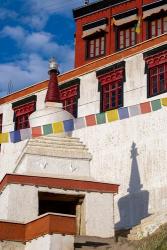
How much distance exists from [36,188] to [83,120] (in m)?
2.80

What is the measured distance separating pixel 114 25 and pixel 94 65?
390cm

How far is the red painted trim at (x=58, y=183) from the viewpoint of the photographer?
1727 centimetres

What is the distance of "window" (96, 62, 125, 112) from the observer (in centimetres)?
2678

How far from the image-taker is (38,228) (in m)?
14.7

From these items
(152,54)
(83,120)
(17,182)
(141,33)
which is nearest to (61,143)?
(83,120)

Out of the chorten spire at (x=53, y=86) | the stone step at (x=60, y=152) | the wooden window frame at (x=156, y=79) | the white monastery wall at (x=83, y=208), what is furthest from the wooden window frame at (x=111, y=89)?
the white monastery wall at (x=83, y=208)

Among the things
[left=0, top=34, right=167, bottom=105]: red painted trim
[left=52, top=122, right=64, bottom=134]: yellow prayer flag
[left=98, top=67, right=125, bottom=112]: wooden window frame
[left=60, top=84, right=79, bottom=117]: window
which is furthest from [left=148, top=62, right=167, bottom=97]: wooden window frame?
[left=52, top=122, right=64, bottom=134]: yellow prayer flag

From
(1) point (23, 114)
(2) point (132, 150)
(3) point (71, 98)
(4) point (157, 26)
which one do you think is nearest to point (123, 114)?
(2) point (132, 150)

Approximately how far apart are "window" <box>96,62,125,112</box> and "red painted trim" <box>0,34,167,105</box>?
45cm

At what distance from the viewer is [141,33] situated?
1185 inches

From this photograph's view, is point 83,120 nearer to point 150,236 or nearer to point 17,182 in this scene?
point 17,182

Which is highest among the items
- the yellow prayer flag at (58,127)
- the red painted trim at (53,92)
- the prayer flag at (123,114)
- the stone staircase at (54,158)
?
the red painted trim at (53,92)

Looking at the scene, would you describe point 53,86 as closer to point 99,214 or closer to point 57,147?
point 57,147

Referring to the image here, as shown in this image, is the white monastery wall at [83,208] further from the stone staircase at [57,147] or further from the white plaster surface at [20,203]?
the stone staircase at [57,147]
